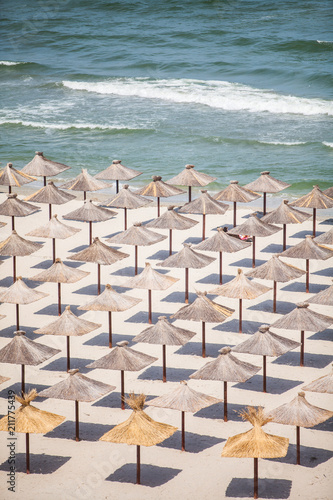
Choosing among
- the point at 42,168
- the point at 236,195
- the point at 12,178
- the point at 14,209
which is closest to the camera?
the point at 14,209

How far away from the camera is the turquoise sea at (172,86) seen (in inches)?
1462

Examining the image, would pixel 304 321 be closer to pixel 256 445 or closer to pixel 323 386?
pixel 323 386

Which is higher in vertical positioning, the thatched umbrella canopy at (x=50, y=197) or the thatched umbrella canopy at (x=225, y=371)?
the thatched umbrella canopy at (x=50, y=197)

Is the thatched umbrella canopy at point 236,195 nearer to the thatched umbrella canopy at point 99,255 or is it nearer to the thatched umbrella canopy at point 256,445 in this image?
the thatched umbrella canopy at point 99,255

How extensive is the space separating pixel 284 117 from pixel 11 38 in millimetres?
28133

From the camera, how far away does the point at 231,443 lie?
13.8 meters

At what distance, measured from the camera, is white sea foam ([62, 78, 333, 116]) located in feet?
143

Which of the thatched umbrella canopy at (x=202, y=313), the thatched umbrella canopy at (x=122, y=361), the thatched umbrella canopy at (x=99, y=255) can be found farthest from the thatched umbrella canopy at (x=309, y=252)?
the thatched umbrella canopy at (x=122, y=361)

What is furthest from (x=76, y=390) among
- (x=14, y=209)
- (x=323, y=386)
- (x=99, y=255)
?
(x=14, y=209)

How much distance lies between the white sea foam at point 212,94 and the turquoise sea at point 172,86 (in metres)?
0.10

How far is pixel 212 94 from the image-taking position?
46.6 meters

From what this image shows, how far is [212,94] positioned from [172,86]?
10.5ft

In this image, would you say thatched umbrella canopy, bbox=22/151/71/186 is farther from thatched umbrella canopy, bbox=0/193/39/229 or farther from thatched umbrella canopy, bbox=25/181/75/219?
thatched umbrella canopy, bbox=0/193/39/229

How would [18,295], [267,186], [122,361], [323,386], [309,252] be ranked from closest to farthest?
[323,386]
[122,361]
[18,295]
[309,252]
[267,186]
